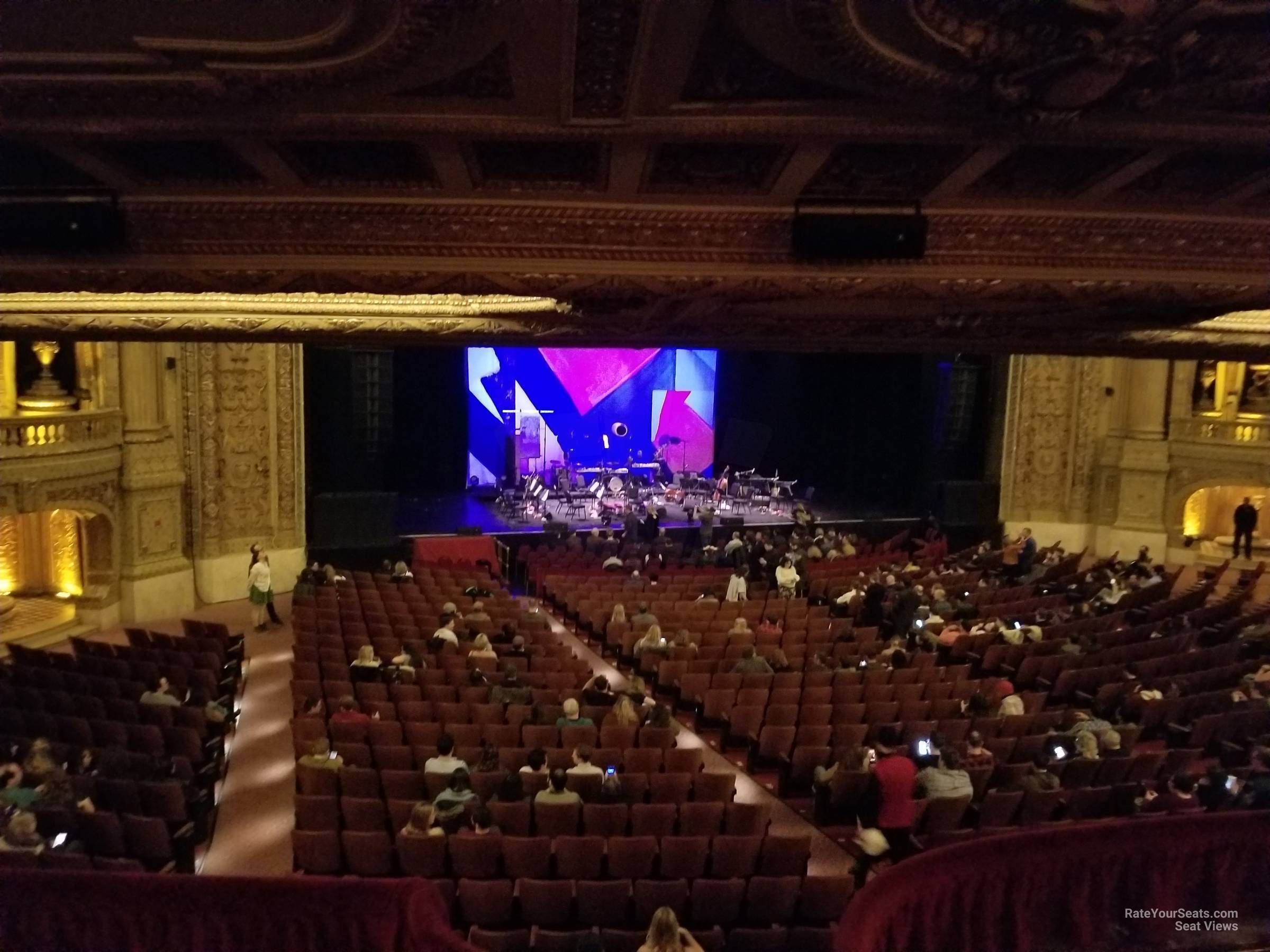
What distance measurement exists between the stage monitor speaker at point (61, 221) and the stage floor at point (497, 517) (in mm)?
13361

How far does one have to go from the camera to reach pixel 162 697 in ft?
24.7

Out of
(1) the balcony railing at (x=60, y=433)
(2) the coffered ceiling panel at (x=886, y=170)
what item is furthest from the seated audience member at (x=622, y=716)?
(1) the balcony railing at (x=60, y=433)

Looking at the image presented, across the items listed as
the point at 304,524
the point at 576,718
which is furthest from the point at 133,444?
the point at 576,718

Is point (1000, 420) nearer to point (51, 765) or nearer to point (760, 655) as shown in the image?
point (760, 655)

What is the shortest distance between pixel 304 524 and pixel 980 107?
14826mm

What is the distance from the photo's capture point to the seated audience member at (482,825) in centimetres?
541

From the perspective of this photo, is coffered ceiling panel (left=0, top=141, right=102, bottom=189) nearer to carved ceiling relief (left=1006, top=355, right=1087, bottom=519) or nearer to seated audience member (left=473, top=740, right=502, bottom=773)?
seated audience member (left=473, top=740, right=502, bottom=773)

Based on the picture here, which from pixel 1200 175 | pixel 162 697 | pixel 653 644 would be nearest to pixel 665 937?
pixel 1200 175

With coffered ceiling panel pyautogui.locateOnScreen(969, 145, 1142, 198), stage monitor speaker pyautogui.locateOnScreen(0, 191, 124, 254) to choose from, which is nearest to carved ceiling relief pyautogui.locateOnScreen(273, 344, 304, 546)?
stage monitor speaker pyautogui.locateOnScreen(0, 191, 124, 254)

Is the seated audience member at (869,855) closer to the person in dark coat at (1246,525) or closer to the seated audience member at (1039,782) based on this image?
the seated audience member at (1039,782)

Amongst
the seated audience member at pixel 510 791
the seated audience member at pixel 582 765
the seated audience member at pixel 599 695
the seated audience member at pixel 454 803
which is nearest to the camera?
the seated audience member at pixel 454 803

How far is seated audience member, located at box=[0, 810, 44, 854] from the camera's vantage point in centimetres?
505

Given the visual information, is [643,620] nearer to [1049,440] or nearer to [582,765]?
[582,765]

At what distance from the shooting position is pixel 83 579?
12797mm
